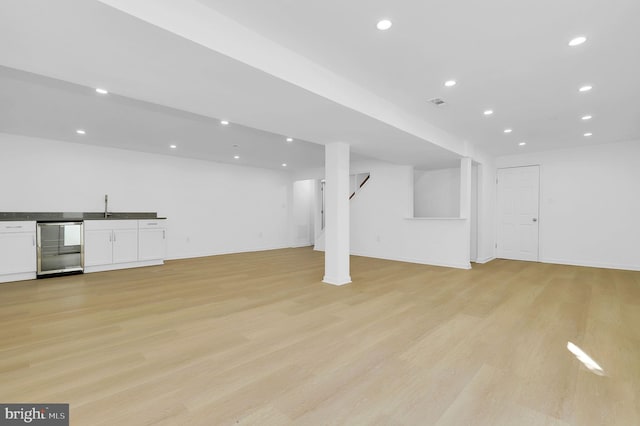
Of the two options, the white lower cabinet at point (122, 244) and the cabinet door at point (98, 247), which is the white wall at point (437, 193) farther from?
the cabinet door at point (98, 247)

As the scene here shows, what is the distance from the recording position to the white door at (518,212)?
679 cm

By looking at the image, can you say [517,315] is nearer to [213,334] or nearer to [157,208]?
[213,334]

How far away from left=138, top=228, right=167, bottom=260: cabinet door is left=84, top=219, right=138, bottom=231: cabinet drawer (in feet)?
0.78

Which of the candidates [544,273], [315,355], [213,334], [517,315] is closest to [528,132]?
[544,273]

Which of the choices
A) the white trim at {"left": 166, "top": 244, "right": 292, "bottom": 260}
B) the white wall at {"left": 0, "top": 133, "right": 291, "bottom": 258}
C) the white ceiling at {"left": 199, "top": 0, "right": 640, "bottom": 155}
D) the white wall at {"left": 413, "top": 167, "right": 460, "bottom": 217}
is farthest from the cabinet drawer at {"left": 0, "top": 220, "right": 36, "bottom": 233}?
the white wall at {"left": 413, "top": 167, "right": 460, "bottom": 217}

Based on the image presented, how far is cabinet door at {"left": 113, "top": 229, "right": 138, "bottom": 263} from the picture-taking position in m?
5.60

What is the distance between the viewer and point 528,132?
17.0 feet

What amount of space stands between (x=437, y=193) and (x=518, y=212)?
1955 mm

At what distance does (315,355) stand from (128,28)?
8.68ft

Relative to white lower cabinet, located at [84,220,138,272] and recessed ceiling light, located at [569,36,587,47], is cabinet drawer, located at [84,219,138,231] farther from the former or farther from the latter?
recessed ceiling light, located at [569,36,587,47]

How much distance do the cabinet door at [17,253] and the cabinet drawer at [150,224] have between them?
160 cm

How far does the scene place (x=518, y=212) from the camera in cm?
702

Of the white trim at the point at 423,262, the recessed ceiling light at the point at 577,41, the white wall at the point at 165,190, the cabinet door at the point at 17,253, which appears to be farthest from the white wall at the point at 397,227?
the cabinet door at the point at 17,253

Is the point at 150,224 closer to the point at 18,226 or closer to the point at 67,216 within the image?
the point at 67,216
